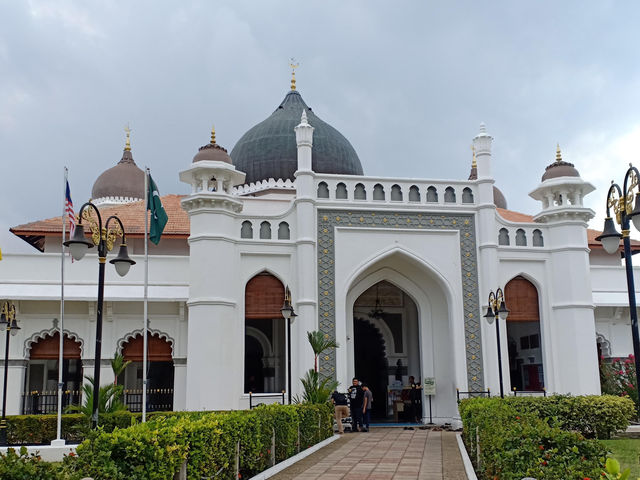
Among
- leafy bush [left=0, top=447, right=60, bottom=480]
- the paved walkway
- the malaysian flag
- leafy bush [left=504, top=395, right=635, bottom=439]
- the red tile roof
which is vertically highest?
the red tile roof

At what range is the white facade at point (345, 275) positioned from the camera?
19.1 metres

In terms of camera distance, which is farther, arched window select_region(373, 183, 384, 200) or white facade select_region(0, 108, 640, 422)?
arched window select_region(373, 183, 384, 200)

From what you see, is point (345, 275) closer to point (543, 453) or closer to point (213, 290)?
point (213, 290)

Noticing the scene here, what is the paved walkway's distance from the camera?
1038 cm

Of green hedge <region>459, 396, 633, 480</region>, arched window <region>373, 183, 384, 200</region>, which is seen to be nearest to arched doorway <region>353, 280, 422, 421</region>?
arched window <region>373, 183, 384, 200</region>

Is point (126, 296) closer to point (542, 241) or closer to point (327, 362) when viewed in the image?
point (327, 362)

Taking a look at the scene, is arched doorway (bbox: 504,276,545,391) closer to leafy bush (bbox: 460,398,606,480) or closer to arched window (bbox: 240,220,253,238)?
arched window (bbox: 240,220,253,238)

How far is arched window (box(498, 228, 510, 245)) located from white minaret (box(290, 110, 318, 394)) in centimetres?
555

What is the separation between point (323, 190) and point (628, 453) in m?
10.8

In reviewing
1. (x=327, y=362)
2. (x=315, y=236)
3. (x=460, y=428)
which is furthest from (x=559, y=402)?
(x=315, y=236)

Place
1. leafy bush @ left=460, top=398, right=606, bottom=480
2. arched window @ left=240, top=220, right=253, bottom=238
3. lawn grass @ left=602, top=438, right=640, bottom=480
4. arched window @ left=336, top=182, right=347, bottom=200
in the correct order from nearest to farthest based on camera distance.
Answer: leafy bush @ left=460, top=398, right=606, bottom=480 < lawn grass @ left=602, top=438, right=640, bottom=480 < arched window @ left=240, top=220, right=253, bottom=238 < arched window @ left=336, top=182, right=347, bottom=200

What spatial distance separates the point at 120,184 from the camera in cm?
3169

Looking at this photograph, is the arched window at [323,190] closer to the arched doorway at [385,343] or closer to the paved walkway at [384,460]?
the arched doorway at [385,343]

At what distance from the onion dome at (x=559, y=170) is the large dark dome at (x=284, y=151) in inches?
266
